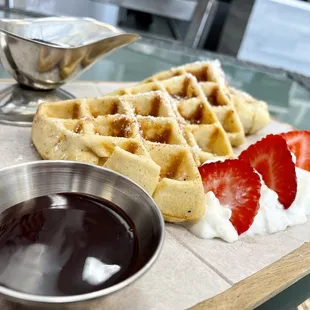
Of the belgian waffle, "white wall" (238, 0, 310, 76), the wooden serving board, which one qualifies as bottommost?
"white wall" (238, 0, 310, 76)

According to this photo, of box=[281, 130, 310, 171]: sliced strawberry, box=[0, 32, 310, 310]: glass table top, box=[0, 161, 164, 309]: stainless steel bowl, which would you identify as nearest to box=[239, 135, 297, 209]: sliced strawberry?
box=[281, 130, 310, 171]: sliced strawberry

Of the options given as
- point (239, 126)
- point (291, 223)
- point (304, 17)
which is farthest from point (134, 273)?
point (304, 17)

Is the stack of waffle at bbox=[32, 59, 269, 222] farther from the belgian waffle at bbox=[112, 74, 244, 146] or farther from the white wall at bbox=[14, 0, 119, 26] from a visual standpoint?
the white wall at bbox=[14, 0, 119, 26]

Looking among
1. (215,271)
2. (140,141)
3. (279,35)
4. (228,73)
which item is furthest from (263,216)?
(279,35)

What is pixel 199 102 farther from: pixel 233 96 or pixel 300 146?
pixel 300 146

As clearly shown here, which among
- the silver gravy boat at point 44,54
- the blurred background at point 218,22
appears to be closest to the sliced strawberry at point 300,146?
the silver gravy boat at point 44,54

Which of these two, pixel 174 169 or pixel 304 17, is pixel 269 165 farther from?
pixel 304 17

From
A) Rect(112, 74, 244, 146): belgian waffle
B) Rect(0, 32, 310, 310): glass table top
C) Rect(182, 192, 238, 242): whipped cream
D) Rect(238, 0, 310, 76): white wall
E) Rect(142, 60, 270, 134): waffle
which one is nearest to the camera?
Rect(182, 192, 238, 242): whipped cream
